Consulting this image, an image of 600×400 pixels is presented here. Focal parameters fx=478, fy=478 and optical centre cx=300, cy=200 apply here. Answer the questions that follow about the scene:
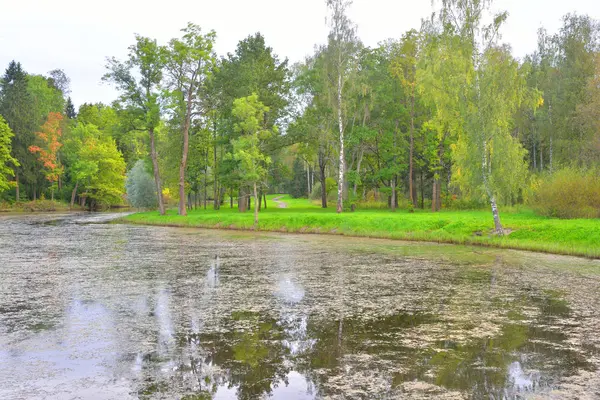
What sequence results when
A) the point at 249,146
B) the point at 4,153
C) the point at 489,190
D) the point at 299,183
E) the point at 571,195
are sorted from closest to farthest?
1. the point at 489,190
2. the point at 571,195
3. the point at 249,146
4. the point at 4,153
5. the point at 299,183

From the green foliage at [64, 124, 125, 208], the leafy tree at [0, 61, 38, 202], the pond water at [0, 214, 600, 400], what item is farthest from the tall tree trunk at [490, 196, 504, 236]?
the leafy tree at [0, 61, 38, 202]

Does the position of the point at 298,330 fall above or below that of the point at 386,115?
below

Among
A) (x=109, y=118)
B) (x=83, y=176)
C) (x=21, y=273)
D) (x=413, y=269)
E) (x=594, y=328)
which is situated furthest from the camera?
(x=109, y=118)

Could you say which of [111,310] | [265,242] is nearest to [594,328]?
[111,310]

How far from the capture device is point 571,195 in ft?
90.1

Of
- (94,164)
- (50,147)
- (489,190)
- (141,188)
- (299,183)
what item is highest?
(50,147)

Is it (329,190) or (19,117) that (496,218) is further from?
(19,117)

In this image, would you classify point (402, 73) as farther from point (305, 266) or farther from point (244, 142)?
point (305, 266)

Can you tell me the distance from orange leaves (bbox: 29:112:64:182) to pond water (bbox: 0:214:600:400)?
5243 centimetres

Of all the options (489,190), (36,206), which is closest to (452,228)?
(489,190)

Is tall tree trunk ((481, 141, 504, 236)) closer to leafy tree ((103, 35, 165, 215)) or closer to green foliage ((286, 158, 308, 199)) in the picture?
leafy tree ((103, 35, 165, 215))

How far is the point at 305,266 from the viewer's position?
51.7ft

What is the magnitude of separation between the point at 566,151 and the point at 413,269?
113 ft

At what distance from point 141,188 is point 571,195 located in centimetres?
4318
